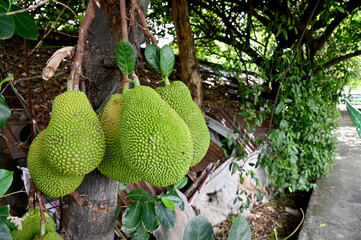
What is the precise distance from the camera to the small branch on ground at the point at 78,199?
2.17ft

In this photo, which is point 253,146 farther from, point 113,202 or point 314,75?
point 113,202

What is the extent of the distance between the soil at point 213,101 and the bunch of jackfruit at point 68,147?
1185 millimetres

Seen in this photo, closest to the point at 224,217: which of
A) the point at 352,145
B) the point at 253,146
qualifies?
the point at 253,146

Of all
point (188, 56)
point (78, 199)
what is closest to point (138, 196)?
point (78, 199)

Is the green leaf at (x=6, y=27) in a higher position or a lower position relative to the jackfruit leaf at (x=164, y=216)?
higher

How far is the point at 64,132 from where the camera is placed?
54cm

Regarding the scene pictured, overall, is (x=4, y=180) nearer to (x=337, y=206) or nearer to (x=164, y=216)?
(x=164, y=216)

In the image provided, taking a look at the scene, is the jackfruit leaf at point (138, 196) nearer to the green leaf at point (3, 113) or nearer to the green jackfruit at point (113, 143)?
the green jackfruit at point (113, 143)

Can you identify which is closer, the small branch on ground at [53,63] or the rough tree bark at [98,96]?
the small branch on ground at [53,63]

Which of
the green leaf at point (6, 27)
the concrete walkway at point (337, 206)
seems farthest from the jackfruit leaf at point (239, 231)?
the concrete walkway at point (337, 206)

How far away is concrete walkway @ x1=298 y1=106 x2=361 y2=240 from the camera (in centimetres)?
232

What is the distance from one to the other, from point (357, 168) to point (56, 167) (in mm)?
4188

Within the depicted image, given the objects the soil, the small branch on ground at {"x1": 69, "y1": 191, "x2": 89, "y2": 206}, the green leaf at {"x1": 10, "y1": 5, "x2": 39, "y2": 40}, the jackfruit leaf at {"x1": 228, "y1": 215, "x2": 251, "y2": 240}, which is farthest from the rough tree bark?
the soil

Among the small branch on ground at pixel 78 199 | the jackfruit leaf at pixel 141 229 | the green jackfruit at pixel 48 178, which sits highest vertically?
the green jackfruit at pixel 48 178
